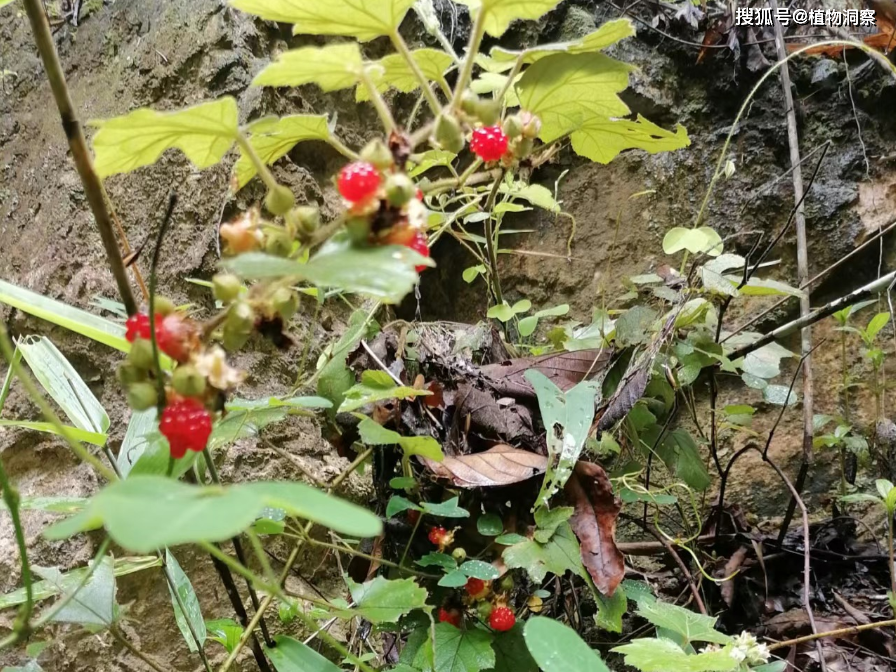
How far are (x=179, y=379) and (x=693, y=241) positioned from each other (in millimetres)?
731

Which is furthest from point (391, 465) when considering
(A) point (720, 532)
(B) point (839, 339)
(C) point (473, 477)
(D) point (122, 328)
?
(B) point (839, 339)

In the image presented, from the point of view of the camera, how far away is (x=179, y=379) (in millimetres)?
268

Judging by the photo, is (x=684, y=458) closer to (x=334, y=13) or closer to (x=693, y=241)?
(x=693, y=241)

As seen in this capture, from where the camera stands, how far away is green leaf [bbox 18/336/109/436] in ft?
1.61

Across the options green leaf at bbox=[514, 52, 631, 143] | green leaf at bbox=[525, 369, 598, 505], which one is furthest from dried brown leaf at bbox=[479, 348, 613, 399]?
green leaf at bbox=[514, 52, 631, 143]

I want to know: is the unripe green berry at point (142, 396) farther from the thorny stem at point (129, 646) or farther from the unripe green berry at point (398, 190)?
the thorny stem at point (129, 646)

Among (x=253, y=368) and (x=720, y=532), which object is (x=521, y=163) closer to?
(x=720, y=532)

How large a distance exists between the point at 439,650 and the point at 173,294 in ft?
2.70

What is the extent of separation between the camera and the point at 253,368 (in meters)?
1.08

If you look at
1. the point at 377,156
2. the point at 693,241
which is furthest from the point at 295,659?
the point at 693,241

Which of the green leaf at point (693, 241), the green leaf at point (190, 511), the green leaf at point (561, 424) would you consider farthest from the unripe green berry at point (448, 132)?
the green leaf at point (693, 241)


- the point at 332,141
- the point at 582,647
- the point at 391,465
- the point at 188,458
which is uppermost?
the point at 332,141

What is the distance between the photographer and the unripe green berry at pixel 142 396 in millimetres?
274

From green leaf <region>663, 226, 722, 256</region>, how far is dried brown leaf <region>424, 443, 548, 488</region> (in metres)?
0.40
